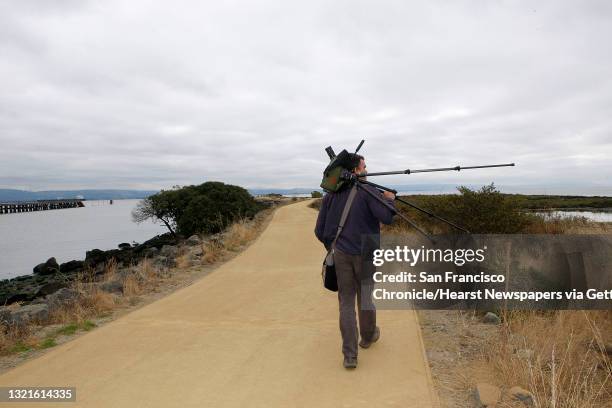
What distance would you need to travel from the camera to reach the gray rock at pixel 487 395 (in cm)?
380

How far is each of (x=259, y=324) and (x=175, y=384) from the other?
210cm

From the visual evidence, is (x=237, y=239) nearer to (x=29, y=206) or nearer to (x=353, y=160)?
(x=353, y=160)

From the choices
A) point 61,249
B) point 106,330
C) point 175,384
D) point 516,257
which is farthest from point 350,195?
point 61,249

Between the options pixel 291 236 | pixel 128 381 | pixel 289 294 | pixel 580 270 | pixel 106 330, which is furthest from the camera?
pixel 291 236

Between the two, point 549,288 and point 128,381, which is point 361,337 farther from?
point 549,288

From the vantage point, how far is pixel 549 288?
294 inches

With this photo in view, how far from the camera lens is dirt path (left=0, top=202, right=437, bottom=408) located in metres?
4.11

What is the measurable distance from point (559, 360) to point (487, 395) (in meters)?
1.19

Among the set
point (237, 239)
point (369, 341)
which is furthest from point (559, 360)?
point (237, 239)

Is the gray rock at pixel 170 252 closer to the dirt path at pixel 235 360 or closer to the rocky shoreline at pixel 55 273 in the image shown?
the rocky shoreline at pixel 55 273

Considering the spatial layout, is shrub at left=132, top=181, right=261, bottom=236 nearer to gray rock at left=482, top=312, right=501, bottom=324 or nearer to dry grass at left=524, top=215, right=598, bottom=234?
dry grass at left=524, top=215, right=598, bottom=234

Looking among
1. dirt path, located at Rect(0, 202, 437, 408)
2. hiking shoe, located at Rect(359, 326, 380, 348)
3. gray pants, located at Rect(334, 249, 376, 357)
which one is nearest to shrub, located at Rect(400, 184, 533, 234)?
dirt path, located at Rect(0, 202, 437, 408)

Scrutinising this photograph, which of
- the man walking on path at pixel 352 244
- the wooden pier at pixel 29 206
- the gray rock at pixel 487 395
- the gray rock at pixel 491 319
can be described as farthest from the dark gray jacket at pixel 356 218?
the wooden pier at pixel 29 206

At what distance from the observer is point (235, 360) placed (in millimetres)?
5008
